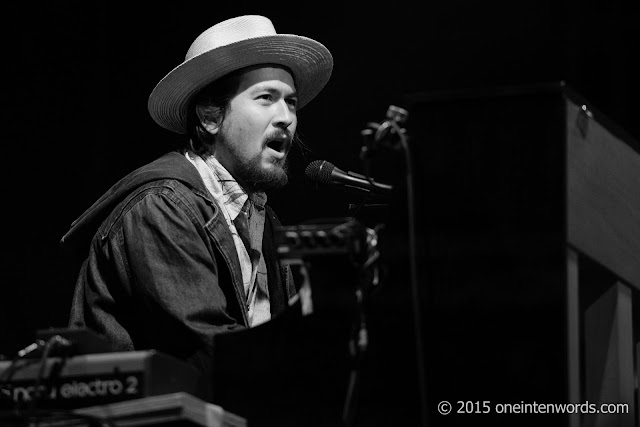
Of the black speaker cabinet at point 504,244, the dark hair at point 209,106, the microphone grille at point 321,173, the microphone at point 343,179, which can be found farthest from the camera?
the dark hair at point 209,106

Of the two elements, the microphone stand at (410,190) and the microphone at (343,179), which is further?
the microphone at (343,179)

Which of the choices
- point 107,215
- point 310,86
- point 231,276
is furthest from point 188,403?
point 310,86

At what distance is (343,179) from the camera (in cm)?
290

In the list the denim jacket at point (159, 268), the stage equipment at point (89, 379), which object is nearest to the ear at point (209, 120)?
the denim jacket at point (159, 268)

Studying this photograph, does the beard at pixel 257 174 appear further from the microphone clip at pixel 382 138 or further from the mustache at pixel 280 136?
the microphone clip at pixel 382 138

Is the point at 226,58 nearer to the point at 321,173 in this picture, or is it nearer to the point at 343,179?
the point at 321,173

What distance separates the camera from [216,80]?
154 inches

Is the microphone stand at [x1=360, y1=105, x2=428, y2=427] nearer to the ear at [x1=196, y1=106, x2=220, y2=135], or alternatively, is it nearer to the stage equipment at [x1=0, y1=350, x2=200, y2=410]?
the stage equipment at [x1=0, y1=350, x2=200, y2=410]

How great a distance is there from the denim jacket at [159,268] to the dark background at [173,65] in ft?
3.73

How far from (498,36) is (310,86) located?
1.01 m

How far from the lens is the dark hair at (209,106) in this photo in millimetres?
3875

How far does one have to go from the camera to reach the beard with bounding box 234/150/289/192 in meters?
3.76

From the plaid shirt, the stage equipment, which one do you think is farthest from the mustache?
the stage equipment

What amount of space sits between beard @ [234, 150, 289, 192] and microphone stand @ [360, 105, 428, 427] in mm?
1684
